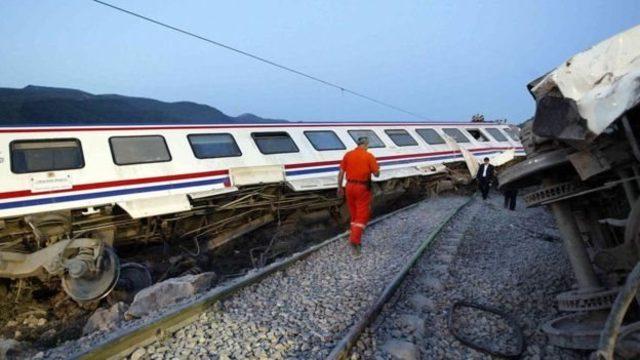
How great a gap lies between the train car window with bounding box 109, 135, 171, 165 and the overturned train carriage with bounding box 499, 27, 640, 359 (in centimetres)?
628

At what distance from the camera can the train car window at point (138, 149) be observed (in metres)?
7.62

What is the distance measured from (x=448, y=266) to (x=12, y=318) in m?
6.52

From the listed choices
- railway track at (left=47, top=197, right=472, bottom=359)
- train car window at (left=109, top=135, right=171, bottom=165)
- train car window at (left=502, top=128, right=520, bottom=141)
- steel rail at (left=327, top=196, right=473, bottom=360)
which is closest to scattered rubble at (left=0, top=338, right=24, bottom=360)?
railway track at (left=47, top=197, right=472, bottom=359)

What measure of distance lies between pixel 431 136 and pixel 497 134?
5.49 metres

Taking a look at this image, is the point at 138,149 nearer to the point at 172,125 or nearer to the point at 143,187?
the point at 143,187

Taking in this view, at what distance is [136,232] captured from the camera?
7.88 m

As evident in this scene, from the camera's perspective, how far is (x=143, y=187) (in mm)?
7555

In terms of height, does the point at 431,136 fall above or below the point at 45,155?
above

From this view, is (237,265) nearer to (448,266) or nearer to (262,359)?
(448,266)

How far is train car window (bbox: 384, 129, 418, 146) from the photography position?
1291cm

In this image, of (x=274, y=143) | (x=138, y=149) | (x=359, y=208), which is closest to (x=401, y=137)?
(x=274, y=143)

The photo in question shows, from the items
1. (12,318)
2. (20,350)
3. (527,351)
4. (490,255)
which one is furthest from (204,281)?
(490,255)

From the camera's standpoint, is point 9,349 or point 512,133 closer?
point 9,349

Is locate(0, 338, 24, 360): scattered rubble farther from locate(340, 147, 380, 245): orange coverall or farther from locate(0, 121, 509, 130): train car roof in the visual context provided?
locate(340, 147, 380, 245): orange coverall
